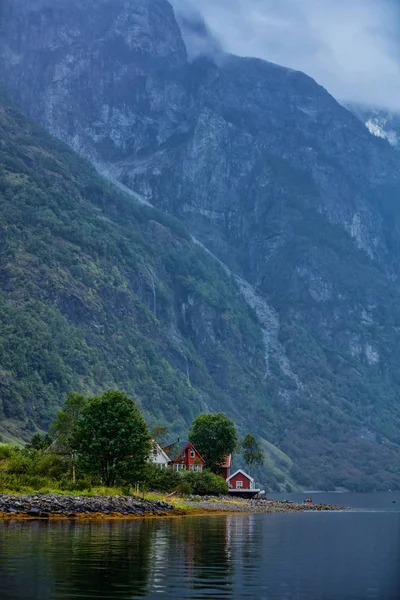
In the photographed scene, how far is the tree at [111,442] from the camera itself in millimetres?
100750

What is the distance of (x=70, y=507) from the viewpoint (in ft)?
260

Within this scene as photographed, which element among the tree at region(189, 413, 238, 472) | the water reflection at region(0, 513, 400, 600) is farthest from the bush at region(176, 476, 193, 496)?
the water reflection at region(0, 513, 400, 600)

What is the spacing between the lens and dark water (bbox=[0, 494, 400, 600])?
37.6m

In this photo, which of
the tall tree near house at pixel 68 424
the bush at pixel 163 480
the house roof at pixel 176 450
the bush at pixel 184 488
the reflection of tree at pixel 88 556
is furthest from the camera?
the house roof at pixel 176 450

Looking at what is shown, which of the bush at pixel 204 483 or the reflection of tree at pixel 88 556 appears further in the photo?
the bush at pixel 204 483

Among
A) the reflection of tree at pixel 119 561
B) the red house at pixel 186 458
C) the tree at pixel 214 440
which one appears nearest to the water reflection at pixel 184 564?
the reflection of tree at pixel 119 561

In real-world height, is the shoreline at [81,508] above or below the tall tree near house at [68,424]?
below

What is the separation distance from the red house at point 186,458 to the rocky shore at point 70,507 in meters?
72.5

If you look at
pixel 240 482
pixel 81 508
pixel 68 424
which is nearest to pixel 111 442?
pixel 81 508

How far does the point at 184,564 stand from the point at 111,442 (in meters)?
53.6

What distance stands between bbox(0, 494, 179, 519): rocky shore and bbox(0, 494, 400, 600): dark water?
469cm

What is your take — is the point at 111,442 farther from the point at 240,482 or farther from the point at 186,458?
the point at 240,482

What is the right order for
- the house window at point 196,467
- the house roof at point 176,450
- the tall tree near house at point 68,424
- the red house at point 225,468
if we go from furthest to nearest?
the red house at point 225,468 < the house roof at point 176,450 < the house window at point 196,467 < the tall tree near house at point 68,424

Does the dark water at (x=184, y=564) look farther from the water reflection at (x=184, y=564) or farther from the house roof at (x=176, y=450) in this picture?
the house roof at (x=176, y=450)
